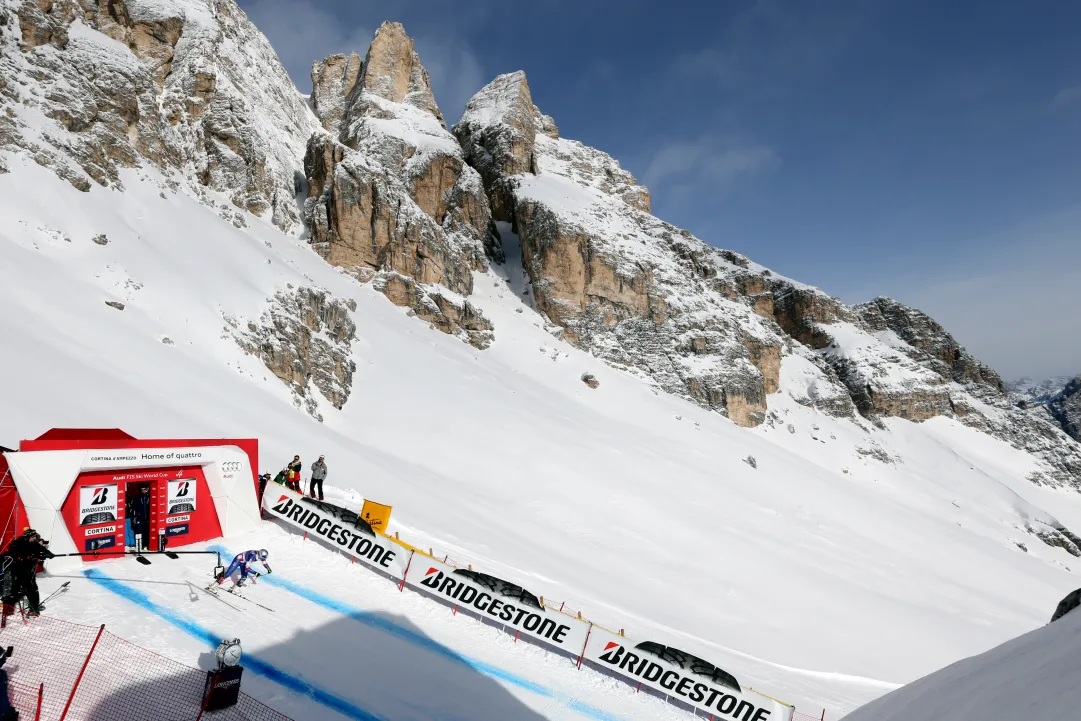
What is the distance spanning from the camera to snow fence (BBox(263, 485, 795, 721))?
10.7 m

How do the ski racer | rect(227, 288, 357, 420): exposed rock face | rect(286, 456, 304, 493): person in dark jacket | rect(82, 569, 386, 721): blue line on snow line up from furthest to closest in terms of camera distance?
1. rect(227, 288, 357, 420): exposed rock face
2. rect(286, 456, 304, 493): person in dark jacket
3. the ski racer
4. rect(82, 569, 386, 721): blue line on snow

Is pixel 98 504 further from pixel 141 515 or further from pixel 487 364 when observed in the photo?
pixel 487 364

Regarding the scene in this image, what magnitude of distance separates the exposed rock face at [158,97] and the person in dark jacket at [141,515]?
28739 millimetres

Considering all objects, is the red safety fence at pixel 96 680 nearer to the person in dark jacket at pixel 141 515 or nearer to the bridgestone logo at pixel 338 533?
the person in dark jacket at pixel 141 515

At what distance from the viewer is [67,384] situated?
1672 cm

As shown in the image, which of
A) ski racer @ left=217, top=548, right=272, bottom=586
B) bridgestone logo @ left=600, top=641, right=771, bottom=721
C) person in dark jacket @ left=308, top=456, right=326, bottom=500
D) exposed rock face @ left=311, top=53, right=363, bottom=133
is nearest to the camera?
ski racer @ left=217, top=548, right=272, bottom=586

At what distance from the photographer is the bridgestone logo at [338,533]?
12.7 m

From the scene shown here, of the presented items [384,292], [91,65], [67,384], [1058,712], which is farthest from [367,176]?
[1058,712]

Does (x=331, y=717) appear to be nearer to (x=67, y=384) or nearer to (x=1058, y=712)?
(x=1058, y=712)

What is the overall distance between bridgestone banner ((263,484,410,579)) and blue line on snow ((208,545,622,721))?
1.69 meters

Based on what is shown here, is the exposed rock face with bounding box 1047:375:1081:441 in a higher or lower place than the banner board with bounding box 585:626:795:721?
higher

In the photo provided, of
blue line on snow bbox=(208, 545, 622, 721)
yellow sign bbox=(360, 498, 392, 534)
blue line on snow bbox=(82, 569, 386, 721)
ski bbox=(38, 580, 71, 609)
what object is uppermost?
yellow sign bbox=(360, 498, 392, 534)

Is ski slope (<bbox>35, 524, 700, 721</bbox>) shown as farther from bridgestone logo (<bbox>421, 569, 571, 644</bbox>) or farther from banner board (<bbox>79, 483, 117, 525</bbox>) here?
banner board (<bbox>79, 483, 117, 525</bbox>)

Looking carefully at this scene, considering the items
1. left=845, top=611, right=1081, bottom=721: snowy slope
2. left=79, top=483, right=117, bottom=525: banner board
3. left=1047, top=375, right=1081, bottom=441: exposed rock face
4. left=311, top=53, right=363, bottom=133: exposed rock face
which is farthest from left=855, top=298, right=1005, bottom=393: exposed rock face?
left=79, top=483, right=117, bottom=525: banner board
